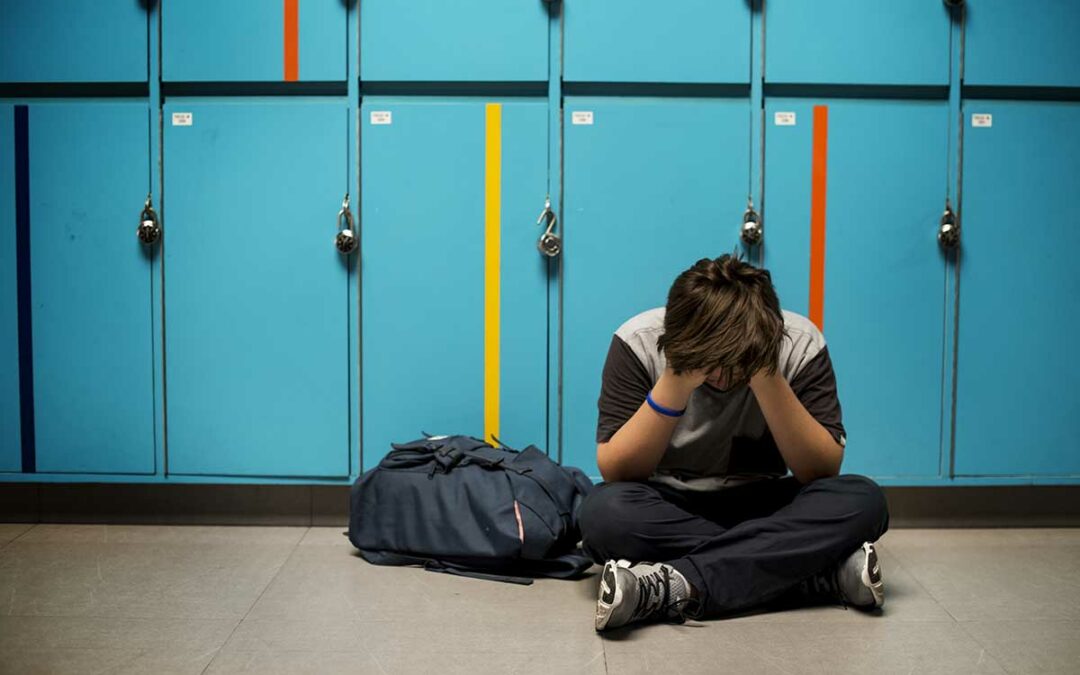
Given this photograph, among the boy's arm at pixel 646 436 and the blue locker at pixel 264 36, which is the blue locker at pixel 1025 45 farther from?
the blue locker at pixel 264 36

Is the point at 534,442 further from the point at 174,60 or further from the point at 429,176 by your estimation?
the point at 174,60

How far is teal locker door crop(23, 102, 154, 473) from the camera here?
2773mm

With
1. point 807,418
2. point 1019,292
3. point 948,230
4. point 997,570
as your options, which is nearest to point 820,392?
point 807,418

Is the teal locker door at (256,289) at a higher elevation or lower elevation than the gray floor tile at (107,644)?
higher

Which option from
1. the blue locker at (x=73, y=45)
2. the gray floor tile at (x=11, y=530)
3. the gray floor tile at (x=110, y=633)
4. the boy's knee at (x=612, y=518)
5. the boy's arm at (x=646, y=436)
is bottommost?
the gray floor tile at (x=11, y=530)

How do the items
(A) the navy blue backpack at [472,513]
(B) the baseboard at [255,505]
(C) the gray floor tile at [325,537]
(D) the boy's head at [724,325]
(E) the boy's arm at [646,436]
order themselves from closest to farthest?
(D) the boy's head at [724,325] < (E) the boy's arm at [646,436] < (A) the navy blue backpack at [472,513] < (C) the gray floor tile at [325,537] < (B) the baseboard at [255,505]

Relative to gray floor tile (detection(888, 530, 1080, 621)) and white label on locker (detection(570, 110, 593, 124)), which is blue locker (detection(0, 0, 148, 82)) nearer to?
white label on locker (detection(570, 110, 593, 124))

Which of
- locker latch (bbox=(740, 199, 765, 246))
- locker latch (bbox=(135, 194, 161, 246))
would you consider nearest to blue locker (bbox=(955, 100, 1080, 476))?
locker latch (bbox=(740, 199, 765, 246))

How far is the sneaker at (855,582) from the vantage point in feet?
6.81

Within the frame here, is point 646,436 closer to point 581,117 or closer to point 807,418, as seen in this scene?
point 807,418

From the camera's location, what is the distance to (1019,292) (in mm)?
2803

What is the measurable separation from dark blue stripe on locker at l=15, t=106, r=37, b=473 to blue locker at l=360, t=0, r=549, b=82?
1.02 metres

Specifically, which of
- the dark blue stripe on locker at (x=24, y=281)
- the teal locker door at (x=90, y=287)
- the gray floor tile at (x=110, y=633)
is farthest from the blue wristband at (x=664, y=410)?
the dark blue stripe on locker at (x=24, y=281)

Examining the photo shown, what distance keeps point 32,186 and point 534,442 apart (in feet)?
5.34
